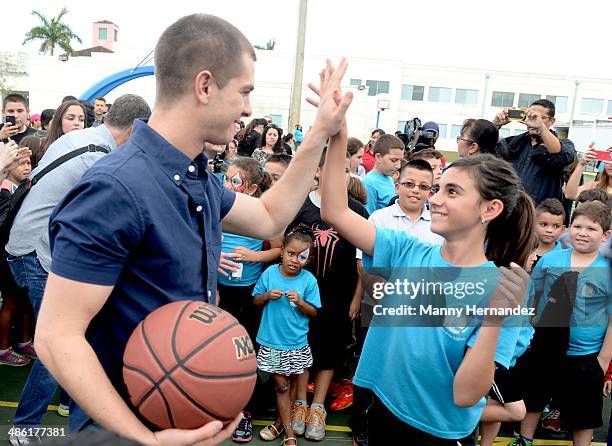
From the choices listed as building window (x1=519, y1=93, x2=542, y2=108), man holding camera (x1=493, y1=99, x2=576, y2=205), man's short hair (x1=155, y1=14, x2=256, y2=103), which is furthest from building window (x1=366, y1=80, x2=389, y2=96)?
man's short hair (x1=155, y1=14, x2=256, y2=103)

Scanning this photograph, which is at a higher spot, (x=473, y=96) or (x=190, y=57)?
(x=473, y=96)

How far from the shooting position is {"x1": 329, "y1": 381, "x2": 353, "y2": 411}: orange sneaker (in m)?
4.84

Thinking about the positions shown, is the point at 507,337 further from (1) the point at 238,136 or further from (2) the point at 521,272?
(1) the point at 238,136

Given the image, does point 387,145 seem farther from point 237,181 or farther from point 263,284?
point 263,284

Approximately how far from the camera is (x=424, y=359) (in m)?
2.25

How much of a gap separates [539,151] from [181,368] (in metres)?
5.48

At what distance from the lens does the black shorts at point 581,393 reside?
410cm

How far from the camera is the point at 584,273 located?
4137 mm

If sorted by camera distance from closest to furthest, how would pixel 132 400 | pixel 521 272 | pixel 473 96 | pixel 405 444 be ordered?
pixel 132 400
pixel 521 272
pixel 405 444
pixel 473 96

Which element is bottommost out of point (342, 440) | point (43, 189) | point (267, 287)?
point (342, 440)

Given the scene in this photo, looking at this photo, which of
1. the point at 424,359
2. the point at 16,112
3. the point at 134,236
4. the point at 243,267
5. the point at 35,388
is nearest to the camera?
the point at 134,236

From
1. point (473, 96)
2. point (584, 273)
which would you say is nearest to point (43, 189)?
point (584, 273)

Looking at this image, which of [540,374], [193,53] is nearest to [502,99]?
[540,374]

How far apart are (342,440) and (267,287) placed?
1395 mm
